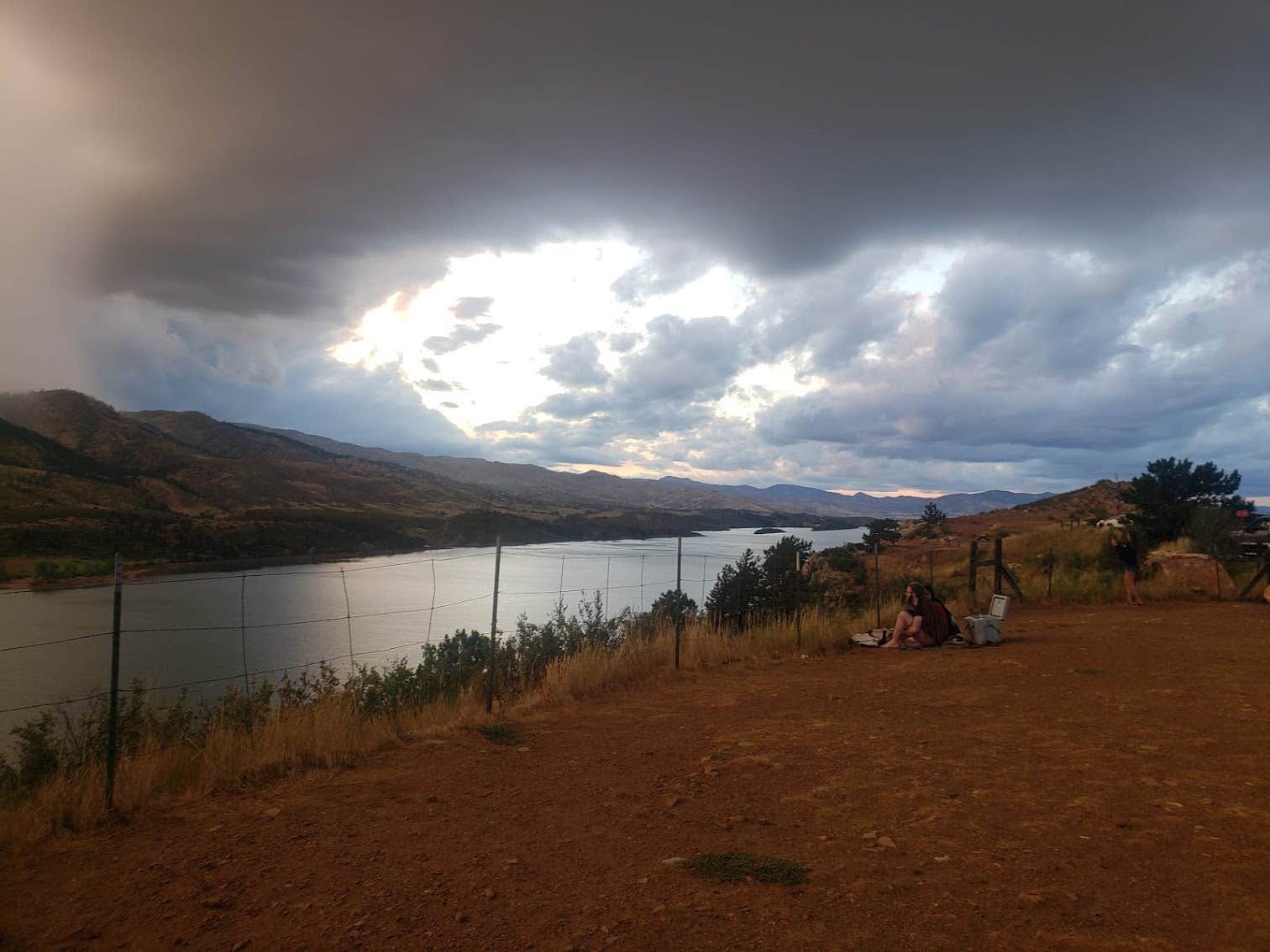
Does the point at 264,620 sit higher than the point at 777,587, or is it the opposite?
the point at 777,587

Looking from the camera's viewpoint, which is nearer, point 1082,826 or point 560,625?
point 1082,826

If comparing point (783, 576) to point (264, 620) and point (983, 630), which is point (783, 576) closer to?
point (983, 630)

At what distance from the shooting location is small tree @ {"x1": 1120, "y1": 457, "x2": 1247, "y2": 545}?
25.4 meters

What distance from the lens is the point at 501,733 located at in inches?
327

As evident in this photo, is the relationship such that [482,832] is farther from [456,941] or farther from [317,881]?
[456,941]

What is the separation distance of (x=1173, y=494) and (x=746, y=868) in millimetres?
28849

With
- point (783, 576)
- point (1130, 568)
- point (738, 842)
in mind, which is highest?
point (1130, 568)

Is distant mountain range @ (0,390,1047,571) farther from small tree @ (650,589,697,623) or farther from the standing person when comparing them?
the standing person

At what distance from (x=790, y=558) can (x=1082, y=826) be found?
20806 mm

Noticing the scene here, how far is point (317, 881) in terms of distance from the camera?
448 cm

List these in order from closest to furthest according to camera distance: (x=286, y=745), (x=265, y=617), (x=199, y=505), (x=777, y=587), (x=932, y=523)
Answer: (x=286, y=745), (x=777, y=587), (x=265, y=617), (x=932, y=523), (x=199, y=505)

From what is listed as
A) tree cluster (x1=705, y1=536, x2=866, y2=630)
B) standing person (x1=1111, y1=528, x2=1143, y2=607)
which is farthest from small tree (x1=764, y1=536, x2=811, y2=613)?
standing person (x1=1111, y1=528, x2=1143, y2=607)

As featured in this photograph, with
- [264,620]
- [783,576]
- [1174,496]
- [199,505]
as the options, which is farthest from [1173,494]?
[199,505]

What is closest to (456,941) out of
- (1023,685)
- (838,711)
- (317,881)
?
(317,881)
